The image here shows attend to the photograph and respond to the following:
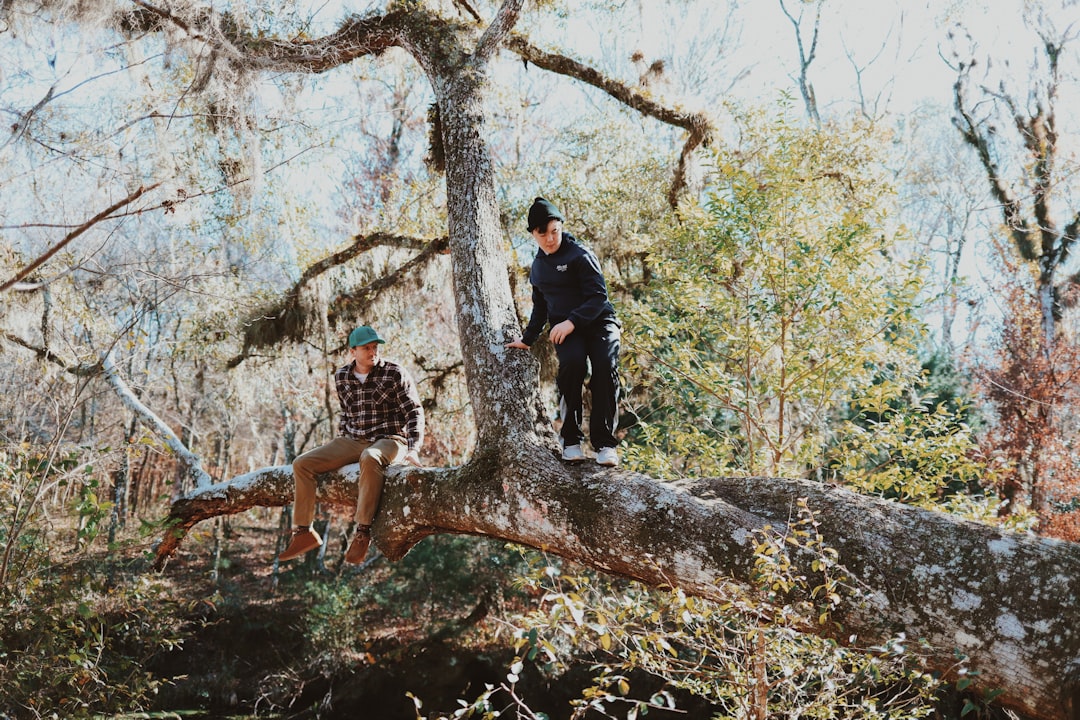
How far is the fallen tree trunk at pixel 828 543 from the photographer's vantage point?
85.6 inches

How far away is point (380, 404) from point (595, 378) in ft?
5.28

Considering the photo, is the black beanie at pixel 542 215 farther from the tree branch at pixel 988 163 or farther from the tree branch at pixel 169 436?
the tree branch at pixel 988 163

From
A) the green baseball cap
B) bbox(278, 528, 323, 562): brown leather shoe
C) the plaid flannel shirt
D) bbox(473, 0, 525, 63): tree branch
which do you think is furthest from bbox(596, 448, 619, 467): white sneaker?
bbox(473, 0, 525, 63): tree branch

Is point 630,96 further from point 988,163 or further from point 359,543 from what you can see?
point 988,163

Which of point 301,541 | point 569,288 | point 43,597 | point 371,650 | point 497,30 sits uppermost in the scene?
point 497,30

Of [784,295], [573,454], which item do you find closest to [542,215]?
[573,454]

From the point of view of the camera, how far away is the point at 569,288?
11.8 ft

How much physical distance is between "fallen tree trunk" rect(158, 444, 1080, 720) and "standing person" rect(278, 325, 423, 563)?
512 mm

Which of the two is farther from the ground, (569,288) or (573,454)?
(569,288)

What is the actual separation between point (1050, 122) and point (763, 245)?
870 cm

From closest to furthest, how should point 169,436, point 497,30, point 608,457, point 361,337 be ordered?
1. point 608,457
2. point 361,337
3. point 497,30
4. point 169,436

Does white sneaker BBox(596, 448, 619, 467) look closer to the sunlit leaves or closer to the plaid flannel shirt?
the plaid flannel shirt

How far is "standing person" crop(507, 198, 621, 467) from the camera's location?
3361 mm

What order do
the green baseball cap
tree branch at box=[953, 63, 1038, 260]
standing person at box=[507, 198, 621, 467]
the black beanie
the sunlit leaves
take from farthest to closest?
tree branch at box=[953, 63, 1038, 260], the sunlit leaves, the green baseball cap, the black beanie, standing person at box=[507, 198, 621, 467]
